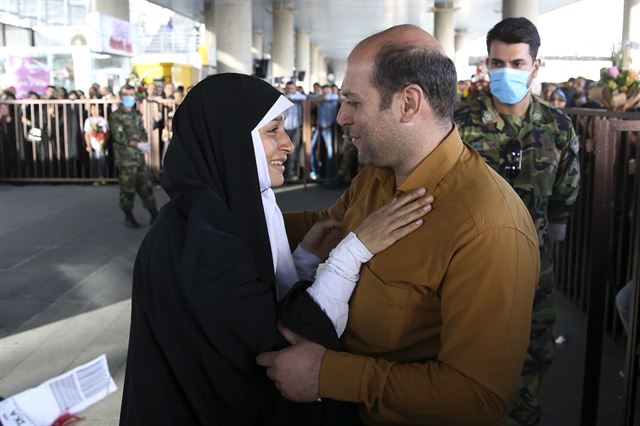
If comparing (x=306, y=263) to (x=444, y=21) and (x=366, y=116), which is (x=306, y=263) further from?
(x=444, y=21)

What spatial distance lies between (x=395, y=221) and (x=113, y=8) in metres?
24.2

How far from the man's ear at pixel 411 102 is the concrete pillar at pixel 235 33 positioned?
21517mm

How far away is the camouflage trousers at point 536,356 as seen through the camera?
3.40 metres

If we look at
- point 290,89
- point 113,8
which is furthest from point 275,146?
point 113,8

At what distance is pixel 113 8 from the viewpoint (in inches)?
933

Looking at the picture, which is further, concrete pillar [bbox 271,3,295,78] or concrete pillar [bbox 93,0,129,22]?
concrete pillar [bbox 271,3,295,78]

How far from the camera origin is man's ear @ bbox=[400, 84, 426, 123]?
1.84 metres

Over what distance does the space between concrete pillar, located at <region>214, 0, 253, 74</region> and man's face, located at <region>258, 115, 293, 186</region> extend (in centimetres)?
2119

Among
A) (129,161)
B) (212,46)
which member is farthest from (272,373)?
(212,46)

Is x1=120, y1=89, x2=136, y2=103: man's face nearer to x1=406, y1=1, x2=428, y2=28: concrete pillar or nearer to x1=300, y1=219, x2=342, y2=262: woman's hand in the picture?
x1=300, y1=219, x2=342, y2=262: woman's hand

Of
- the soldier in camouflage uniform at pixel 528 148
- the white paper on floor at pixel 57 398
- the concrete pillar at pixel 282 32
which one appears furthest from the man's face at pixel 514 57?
the concrete pillar at pixel 282 32

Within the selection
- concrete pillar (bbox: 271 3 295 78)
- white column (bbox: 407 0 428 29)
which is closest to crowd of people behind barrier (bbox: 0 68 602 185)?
concrete pillar (bbox: 271 3 295 78)

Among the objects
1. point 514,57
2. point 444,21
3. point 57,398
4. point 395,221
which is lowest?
point 57,398

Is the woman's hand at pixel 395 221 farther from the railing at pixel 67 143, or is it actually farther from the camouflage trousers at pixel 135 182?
the railing at pixel 67 143
